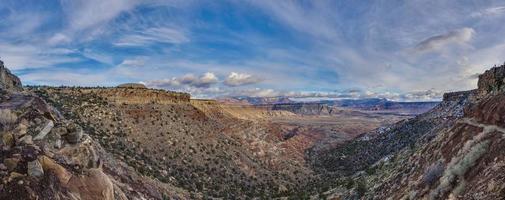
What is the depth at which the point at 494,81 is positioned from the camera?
2009 cm

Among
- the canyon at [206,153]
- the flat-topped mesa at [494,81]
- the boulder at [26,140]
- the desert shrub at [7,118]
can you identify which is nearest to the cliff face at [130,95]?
the canyon at [206,153]

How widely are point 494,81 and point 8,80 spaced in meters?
27.5

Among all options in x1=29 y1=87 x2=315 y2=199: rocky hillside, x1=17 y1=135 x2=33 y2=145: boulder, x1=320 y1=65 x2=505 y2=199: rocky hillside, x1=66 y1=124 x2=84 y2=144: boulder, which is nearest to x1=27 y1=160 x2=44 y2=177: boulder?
x1=17 y1=135 x2=33 y2=145: boulder

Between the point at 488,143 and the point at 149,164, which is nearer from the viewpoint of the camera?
the point at 488,143

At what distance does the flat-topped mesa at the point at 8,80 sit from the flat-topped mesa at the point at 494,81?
942 inches

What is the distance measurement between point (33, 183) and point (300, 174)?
50.5 meters

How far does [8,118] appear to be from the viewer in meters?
18.1

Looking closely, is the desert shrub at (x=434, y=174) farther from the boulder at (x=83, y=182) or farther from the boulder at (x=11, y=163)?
the boulder at (x=11, y=163)

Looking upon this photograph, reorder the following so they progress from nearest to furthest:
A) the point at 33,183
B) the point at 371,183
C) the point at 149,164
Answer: the point at 33,183 → the point at 371,183 → the point at 149,164

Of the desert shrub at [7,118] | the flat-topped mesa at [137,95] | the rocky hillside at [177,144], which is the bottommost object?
the rocky hillside at [177,144]

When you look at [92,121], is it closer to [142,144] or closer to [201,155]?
[142,144]

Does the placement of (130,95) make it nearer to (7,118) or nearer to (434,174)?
(7,118)

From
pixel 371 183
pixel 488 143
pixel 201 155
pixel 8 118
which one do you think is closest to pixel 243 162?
pixel 201 155

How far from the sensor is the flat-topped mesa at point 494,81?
1861cm
